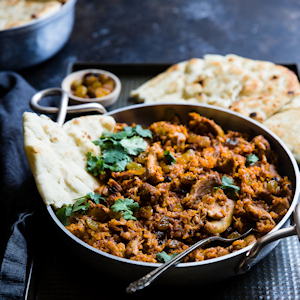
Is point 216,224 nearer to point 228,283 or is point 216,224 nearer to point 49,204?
point 228,283

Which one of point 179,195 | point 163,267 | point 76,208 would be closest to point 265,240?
point 163,267

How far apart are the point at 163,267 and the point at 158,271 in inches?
1.4

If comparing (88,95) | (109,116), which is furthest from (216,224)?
(88,95)

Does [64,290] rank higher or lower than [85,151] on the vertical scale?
lower

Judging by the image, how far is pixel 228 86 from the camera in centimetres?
352

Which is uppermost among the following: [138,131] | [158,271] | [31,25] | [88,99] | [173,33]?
[31,25]

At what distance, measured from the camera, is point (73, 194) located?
2.50 meters

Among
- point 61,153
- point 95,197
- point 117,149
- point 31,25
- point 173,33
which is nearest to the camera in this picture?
point 95,197

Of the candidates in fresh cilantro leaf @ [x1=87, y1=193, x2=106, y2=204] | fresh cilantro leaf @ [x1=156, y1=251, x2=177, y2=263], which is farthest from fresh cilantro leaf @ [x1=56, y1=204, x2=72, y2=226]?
fresh cilantro leaf @ [x1=156, y1=251, x2=177, y2=263]

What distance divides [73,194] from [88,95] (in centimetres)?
142

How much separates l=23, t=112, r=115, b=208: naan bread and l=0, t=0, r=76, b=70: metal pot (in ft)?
4.53

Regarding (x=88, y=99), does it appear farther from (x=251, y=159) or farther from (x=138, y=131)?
(x=251, y=159)

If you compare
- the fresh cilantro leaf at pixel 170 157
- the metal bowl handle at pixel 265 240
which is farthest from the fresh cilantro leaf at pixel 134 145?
the metal bowl handle at pixel 265 240

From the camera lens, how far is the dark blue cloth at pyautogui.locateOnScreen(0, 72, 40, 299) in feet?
7.67
